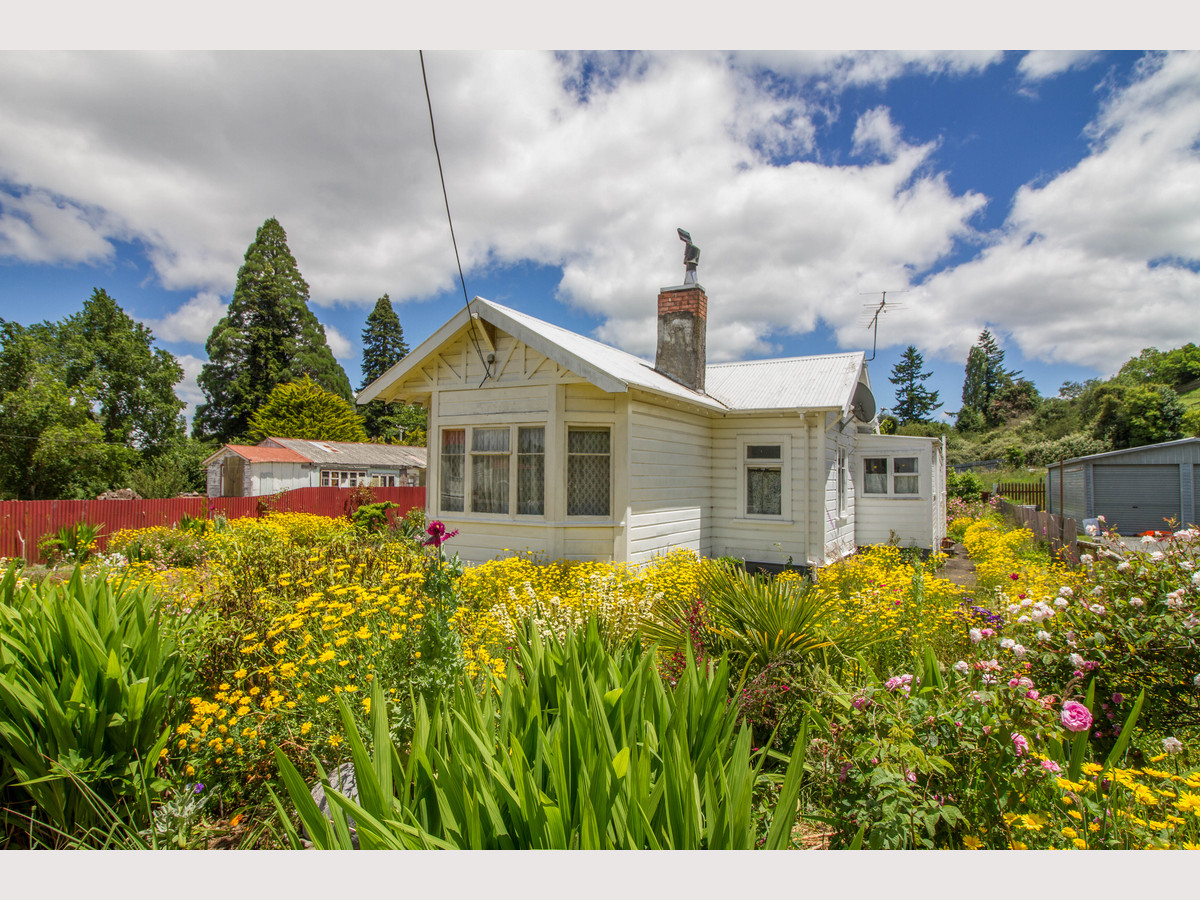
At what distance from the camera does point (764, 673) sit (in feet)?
10.4

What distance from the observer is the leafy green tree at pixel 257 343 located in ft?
123

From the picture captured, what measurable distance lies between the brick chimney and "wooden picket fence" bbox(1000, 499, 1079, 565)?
20.8 feet

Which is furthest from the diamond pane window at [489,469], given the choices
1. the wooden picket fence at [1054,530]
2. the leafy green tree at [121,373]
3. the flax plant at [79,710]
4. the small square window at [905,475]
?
the leafy green tree at [121,373]

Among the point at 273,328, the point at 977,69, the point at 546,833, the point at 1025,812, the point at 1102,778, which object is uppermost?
the point at 273,328

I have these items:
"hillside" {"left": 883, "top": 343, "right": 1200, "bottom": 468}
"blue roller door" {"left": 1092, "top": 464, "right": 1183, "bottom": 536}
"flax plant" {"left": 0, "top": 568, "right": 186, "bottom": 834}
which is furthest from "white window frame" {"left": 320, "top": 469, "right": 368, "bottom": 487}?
"hillside" {"left": 883, "top": 343, "right": 1200, "bottom": 468}

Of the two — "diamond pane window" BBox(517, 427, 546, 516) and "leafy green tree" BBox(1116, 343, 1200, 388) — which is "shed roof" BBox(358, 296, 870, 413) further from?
"leafy green tree" BBox(1116, 343, 1200, 388)

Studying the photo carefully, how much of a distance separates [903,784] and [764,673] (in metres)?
1.24

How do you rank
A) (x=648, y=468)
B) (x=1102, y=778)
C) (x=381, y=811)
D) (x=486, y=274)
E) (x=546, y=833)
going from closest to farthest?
(x=546, y=833) → (x=381, y=811) → (x=1102, y=778) → (x=486, y=274) → (x=648, y=468)

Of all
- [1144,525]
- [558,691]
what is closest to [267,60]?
[558,691]

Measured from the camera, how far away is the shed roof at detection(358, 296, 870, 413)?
7.70 m

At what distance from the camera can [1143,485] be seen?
1380 cm

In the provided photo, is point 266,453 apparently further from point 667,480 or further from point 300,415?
point 667,480

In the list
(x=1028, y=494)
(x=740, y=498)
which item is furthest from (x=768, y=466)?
(x=1028, y=494)

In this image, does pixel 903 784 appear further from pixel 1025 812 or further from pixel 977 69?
pixel 977 69
